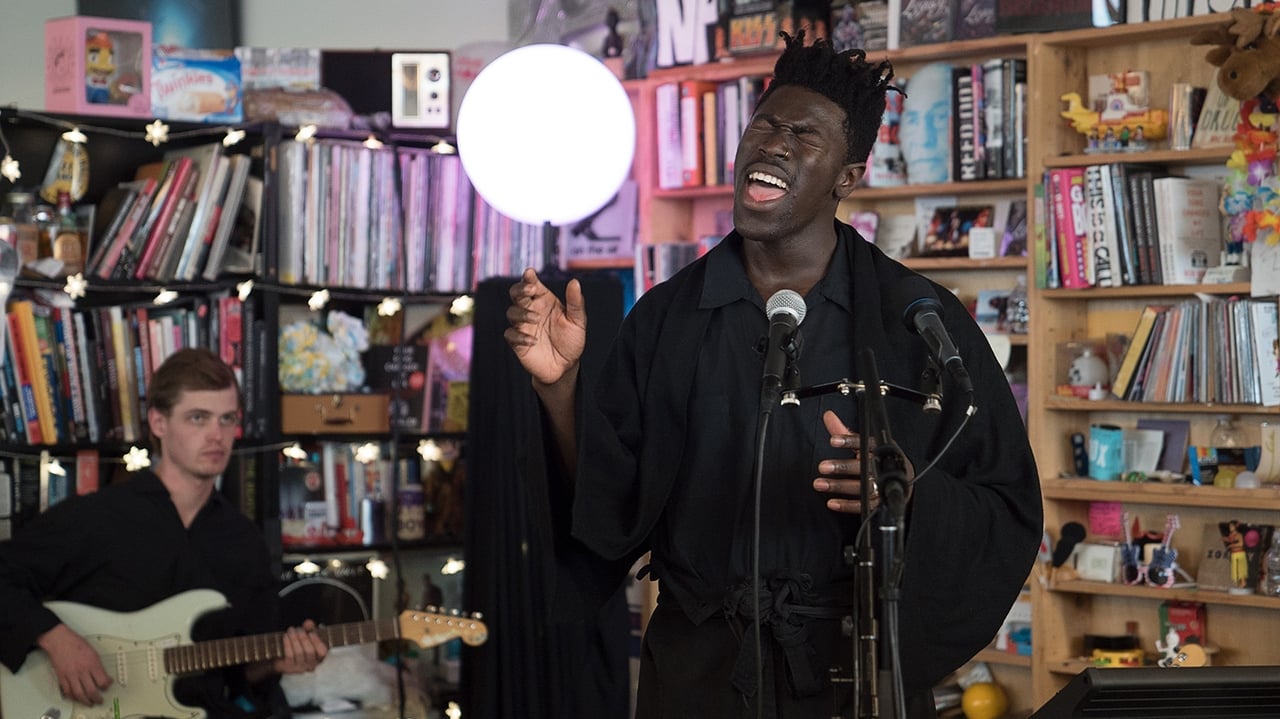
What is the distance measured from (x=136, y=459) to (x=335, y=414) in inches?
21.5

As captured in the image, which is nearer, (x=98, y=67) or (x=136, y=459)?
(x=136, y=459)

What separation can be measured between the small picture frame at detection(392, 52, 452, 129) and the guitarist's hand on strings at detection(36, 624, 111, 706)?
1.76 metres

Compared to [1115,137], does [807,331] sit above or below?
below

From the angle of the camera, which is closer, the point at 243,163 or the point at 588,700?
the point at 588,700

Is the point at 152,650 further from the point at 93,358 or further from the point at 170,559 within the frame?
the point at 93,358

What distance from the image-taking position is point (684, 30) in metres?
4.57

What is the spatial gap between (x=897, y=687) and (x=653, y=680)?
0.60 metres

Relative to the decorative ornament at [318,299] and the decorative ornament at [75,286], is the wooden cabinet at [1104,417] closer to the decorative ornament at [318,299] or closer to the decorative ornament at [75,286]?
the decorative ornament at [318,299]

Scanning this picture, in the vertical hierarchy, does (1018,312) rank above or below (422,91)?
below

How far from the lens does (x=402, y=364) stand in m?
4.29

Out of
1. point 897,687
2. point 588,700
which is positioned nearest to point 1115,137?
point 588,700

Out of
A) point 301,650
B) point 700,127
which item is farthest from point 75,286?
point 700,127

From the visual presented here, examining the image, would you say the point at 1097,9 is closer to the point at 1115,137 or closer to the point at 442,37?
the point at 1115,137

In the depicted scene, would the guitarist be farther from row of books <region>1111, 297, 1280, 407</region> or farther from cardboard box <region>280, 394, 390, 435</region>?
row of books <region>1111, 297, 1280, 407</region>
